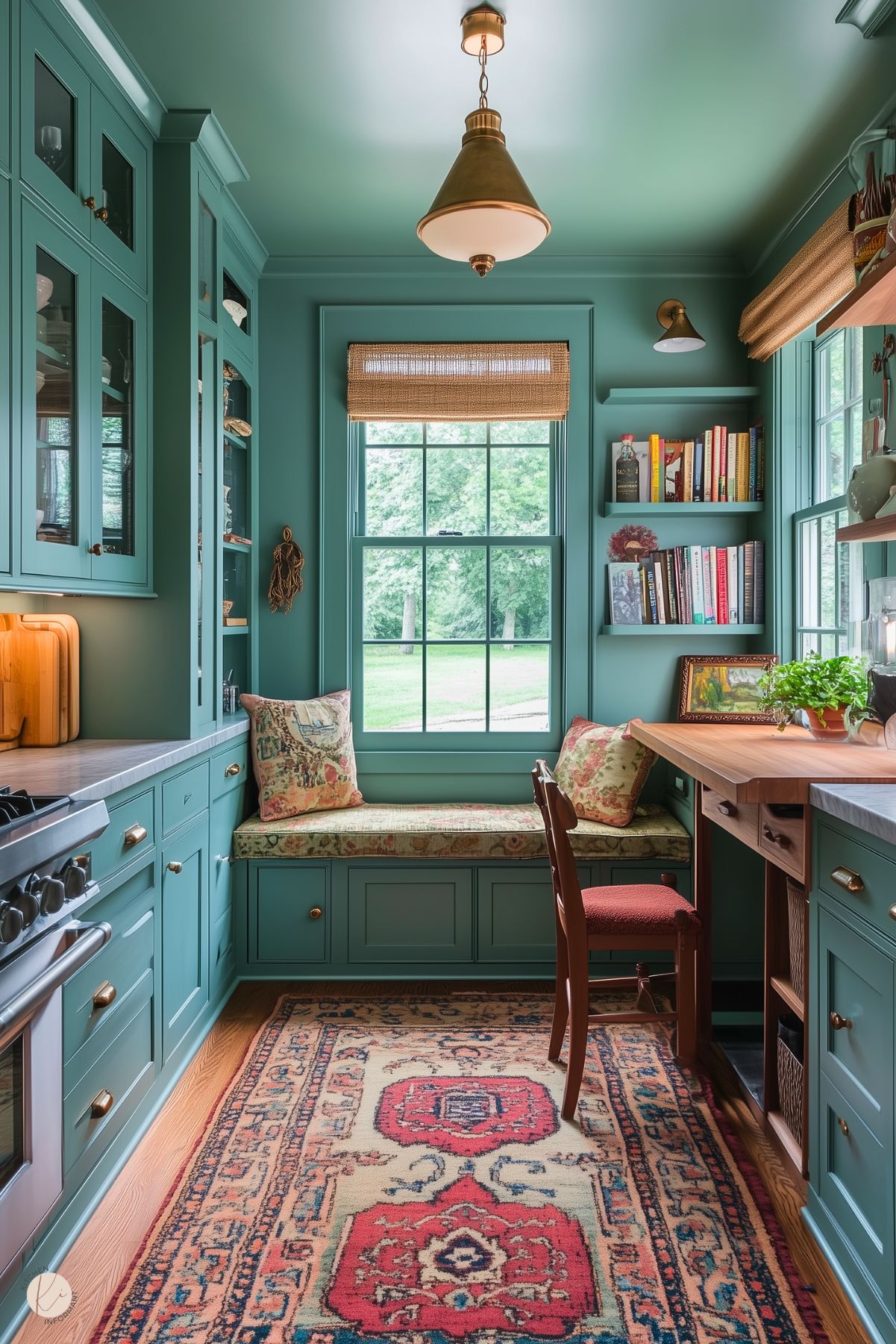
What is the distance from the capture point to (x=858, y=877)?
5.50ft

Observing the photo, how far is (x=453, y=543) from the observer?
13.0ft

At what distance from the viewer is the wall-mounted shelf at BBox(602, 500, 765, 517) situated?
372 cm

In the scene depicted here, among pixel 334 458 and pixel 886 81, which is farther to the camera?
pixel 334 458

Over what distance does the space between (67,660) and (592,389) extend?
Result: 243 centimetres

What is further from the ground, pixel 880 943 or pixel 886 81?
pixel 886 81

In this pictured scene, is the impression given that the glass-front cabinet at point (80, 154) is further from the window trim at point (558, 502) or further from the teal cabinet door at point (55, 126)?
the window trim at point (558, 502)

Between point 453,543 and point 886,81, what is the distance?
7.13 ft

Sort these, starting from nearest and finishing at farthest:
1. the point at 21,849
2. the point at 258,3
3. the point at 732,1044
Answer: the point at 21,849 → the point at 258,3 → the point at 732,1044

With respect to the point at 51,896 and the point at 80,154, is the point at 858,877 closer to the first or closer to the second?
the point at 51,896

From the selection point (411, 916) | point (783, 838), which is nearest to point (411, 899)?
point (411, 916)

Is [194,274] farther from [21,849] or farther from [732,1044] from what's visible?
[732,1044]

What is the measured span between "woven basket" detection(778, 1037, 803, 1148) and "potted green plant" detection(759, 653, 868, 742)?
95 centimetres

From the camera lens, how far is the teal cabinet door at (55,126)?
6.91 ft

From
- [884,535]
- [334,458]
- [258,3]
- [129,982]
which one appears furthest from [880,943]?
[334,458]
